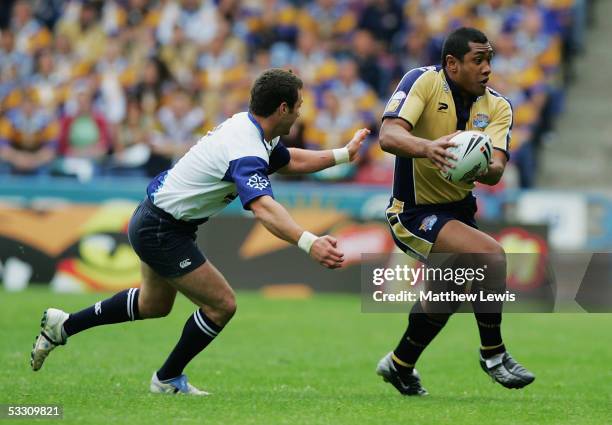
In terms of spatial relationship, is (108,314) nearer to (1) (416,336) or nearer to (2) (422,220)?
(1) (416,336)

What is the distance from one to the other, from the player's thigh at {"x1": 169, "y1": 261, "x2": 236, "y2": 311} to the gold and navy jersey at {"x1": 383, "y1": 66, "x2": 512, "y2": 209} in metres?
1.57

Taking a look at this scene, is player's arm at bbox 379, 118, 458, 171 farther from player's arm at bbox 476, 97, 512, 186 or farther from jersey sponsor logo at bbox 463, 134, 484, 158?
player's arm at bbox 476, 97, 512, 186

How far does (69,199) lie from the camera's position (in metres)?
18.3

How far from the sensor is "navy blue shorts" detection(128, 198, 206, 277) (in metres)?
8.45

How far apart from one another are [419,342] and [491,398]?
2.25 feet

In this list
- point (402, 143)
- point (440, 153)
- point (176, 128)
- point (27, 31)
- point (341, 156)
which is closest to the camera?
point (440, 153)

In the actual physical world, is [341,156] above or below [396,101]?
below

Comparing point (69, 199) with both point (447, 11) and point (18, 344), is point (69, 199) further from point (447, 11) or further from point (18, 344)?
point (447, 11)

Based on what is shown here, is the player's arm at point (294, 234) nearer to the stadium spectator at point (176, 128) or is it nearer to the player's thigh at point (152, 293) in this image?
the player's thigh at point (152, 293)

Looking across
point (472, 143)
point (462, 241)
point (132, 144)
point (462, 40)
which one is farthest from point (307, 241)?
point (132, 144)

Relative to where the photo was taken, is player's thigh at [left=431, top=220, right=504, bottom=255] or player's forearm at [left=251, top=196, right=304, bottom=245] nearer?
player's forearm at [left=251, top=196, right=304, bottom=245]

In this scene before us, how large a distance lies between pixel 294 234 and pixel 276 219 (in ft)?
0.58

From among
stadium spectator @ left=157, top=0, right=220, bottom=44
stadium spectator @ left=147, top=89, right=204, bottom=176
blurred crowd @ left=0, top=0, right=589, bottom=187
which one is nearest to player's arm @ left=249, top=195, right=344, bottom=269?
blurred crowd @ left=0, top=0, right=589, bottom=187

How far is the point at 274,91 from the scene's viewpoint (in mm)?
8234
